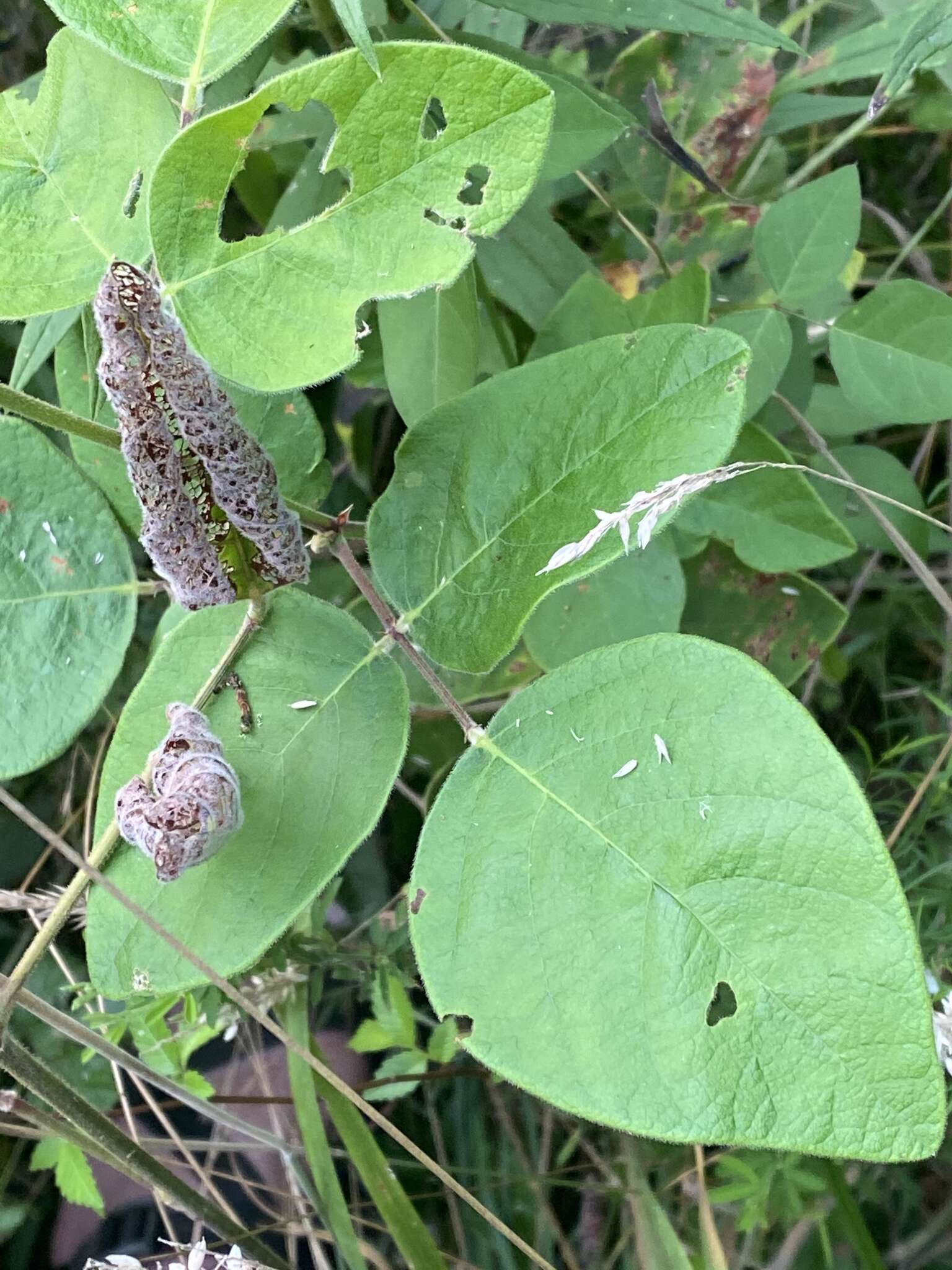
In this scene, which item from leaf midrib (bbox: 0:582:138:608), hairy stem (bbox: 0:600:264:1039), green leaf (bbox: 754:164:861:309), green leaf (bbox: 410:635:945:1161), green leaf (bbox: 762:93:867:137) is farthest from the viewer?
green leaf (bbox: 762:93:867:137)

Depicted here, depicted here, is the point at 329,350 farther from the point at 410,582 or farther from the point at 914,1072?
the point at 914,1072

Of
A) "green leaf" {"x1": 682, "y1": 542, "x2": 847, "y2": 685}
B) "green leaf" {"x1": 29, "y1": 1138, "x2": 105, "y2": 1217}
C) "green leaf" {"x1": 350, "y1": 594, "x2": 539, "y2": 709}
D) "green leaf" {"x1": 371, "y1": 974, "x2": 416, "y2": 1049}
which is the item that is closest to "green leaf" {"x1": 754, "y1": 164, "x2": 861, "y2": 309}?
"green leaf" {"x1": 682, "y1": 542, "x2": 847, "y2": 685}

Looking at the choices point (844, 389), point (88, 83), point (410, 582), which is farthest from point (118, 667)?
point (844, 389)

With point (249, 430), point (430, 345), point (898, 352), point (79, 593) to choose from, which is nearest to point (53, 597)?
point (79, 593)

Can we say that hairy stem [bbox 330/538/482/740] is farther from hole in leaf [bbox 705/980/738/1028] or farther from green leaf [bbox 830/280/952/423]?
green leaf [bbox 830/280/952/423]

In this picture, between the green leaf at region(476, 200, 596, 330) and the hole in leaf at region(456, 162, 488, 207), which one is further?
the green leaf at region(476, 200, 596, 330)

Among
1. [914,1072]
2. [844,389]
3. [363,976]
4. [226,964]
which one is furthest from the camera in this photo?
[363,976]
